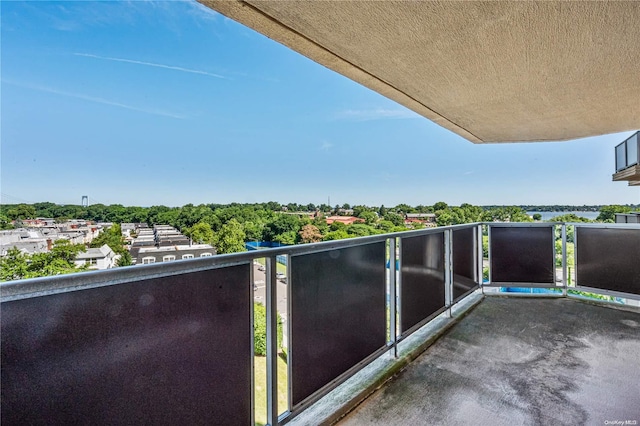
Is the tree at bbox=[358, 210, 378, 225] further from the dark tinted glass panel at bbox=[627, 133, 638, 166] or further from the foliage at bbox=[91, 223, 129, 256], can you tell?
the foliage at bbox=[91, 223, 129, 256]

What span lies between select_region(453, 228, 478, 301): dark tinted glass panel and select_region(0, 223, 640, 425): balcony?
0.11ft

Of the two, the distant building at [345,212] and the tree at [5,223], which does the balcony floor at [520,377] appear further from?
the distant building at [345,212]

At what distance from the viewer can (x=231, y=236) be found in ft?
117

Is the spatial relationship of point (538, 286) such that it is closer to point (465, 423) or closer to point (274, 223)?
point (465, 423)

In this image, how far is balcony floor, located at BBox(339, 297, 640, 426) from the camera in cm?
183

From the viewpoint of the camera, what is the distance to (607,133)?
3969 millimetres

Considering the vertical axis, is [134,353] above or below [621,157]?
below

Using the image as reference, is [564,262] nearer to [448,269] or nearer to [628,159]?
[448,269]

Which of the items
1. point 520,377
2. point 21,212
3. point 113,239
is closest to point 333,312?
point 520,377

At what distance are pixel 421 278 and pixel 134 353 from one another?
2.38 meters

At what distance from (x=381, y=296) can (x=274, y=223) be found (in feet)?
115

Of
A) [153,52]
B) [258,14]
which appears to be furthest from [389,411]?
[153,52]

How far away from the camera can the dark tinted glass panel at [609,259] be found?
3668 millimetres

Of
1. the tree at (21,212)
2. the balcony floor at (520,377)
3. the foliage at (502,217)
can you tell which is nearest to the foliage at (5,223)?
the tree at (21,212)
